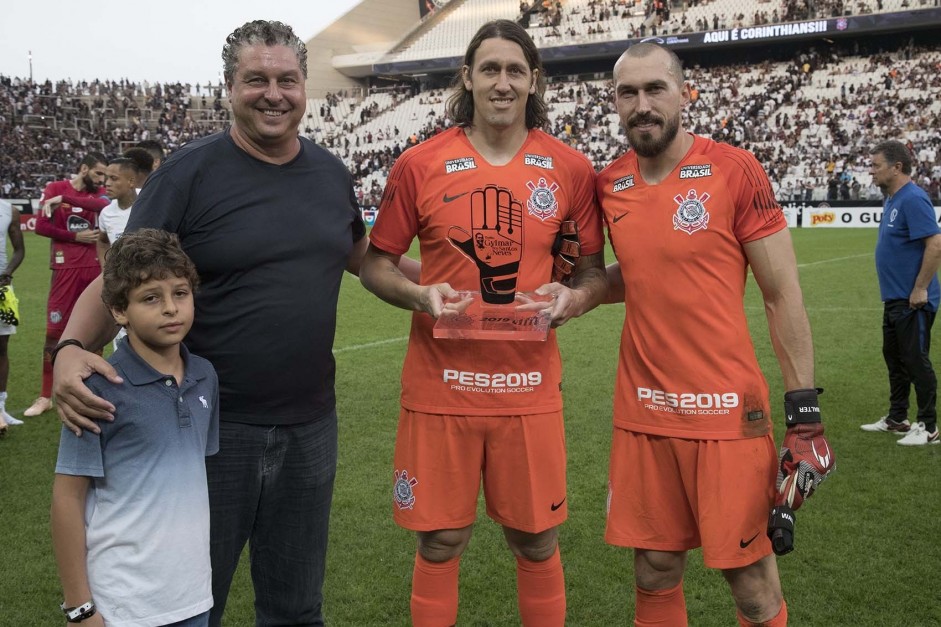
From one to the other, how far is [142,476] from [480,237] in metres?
1.54

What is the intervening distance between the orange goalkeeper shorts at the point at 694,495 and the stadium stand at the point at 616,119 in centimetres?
2873

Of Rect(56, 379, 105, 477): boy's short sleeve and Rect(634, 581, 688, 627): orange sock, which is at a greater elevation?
Rect(56, 379, 105, 477): boy's short sleeve

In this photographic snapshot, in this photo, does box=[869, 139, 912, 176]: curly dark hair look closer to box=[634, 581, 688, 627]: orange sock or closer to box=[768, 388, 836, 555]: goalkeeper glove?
box=[768, 388, 836, 555]: goalkeeper glove

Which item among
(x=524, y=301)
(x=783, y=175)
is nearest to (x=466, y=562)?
(x=524, y=301)

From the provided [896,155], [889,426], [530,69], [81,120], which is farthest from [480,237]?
[81,120]

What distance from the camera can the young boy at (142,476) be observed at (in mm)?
2283

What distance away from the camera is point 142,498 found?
2369 millimetres

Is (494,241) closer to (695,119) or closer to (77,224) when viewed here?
(77,224)

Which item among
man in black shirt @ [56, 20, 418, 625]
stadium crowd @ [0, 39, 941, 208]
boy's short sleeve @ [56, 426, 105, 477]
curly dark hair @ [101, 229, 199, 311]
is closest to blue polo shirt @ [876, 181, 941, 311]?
man in black shirt @ [56, 20, 418, 625]

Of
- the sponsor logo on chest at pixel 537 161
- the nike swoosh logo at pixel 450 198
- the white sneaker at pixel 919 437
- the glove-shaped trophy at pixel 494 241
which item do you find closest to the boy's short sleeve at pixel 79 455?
the glove-shaped trophy at pixel 494 241

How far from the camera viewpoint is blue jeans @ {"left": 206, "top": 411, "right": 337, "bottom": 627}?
287cm

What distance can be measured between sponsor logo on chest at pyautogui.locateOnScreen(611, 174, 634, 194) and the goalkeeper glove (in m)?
0.98

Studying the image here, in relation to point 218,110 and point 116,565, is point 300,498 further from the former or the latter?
point 218,110

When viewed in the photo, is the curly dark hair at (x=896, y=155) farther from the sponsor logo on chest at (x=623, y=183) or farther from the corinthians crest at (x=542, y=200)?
the corinthians crest at (x=542, y=200)
